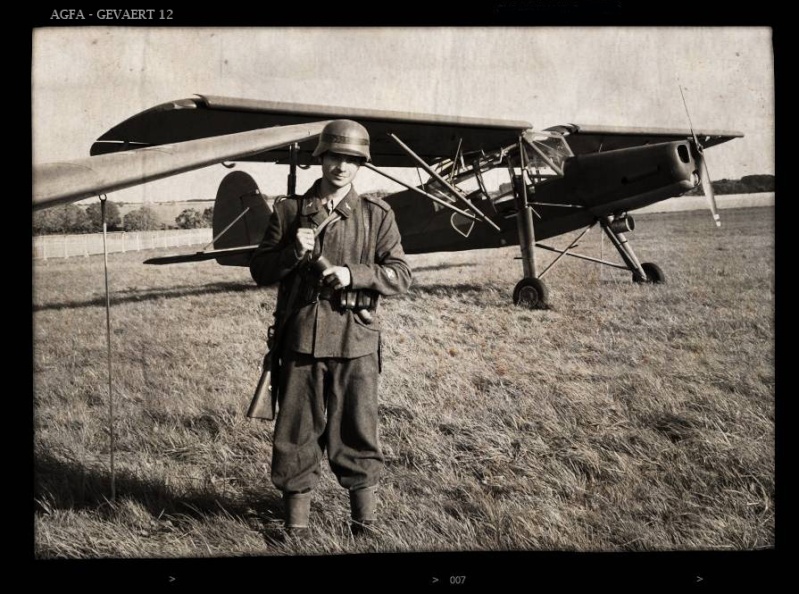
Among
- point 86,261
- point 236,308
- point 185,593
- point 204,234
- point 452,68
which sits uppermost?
point 452,68

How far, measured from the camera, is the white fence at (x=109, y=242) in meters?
3.36

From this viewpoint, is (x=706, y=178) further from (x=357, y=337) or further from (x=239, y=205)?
(x=239, y=205)

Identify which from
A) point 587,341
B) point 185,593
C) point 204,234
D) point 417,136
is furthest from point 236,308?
point 587,341

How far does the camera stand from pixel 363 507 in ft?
8.83

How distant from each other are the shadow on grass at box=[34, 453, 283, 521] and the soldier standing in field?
42 centimetres

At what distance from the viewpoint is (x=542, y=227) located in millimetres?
7031

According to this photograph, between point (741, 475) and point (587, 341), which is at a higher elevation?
point (587, 341)

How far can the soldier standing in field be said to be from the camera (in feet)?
8.44

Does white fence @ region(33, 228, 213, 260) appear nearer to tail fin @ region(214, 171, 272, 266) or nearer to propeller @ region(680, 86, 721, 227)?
tail fin @ region(214, 171, 272, 266)

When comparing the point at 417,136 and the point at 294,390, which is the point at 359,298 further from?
the point at 417,136

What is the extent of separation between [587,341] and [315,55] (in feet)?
8.84

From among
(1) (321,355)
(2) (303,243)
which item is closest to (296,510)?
(1) (321,355)

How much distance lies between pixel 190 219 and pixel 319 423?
2552mm

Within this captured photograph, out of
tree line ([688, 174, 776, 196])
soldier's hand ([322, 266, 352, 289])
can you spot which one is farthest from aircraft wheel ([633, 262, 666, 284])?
soldier's hand ([322, 266, 352, 289])
